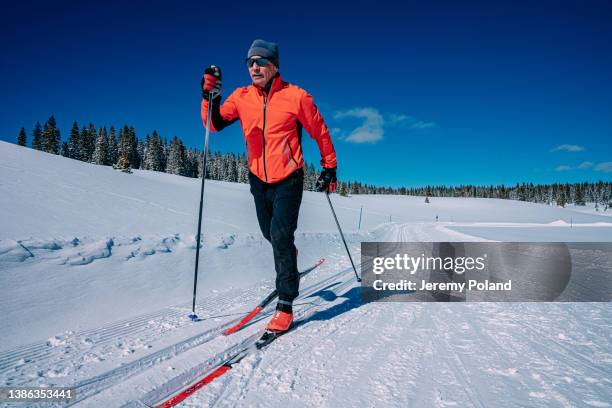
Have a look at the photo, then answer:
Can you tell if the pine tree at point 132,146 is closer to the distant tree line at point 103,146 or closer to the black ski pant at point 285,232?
the distant tree line at point 103,146

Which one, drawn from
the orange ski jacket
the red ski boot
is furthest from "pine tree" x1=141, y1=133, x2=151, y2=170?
the red ski boot

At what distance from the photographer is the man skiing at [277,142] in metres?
2.55

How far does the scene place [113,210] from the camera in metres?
6.02

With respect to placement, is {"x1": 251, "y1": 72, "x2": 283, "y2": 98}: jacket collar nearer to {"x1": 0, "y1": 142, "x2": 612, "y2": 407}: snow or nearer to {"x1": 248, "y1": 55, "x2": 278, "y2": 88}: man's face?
{"x1": 248, "y1": 55, "x2": 278, "y2": 88}: man's face

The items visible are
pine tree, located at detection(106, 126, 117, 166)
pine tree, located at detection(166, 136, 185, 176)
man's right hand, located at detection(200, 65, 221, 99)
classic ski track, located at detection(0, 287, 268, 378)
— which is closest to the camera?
classic ski track, located at detection(0, 287, 268, 378)

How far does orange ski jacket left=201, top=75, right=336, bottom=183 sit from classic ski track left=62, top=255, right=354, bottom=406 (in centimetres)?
127

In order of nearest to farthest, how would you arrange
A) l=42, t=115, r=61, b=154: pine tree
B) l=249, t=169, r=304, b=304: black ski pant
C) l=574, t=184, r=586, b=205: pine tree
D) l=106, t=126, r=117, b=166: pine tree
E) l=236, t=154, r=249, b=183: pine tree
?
l=249, t=169, r=304, b=304: black ski pant → l=42, t=115, r=61, b=154: pine tree → l=106, t=126, r=117, b=166: pine tree → l=236, t=154, r=249, b=183: pine tree → l=574, t=184, r=586, b=205: pine tree

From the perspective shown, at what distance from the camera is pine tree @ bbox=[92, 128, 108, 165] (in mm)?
53344

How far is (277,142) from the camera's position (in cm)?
259

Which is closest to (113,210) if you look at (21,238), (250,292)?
(21,238)

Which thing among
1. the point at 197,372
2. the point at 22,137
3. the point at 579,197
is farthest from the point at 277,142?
the point at 579,197

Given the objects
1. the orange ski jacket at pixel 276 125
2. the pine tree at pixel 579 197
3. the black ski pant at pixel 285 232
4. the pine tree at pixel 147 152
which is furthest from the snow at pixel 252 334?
the pine tree at pixel 579 197

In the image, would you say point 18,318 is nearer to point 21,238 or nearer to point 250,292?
point 21,238

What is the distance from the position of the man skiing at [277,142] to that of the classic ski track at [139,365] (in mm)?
599
